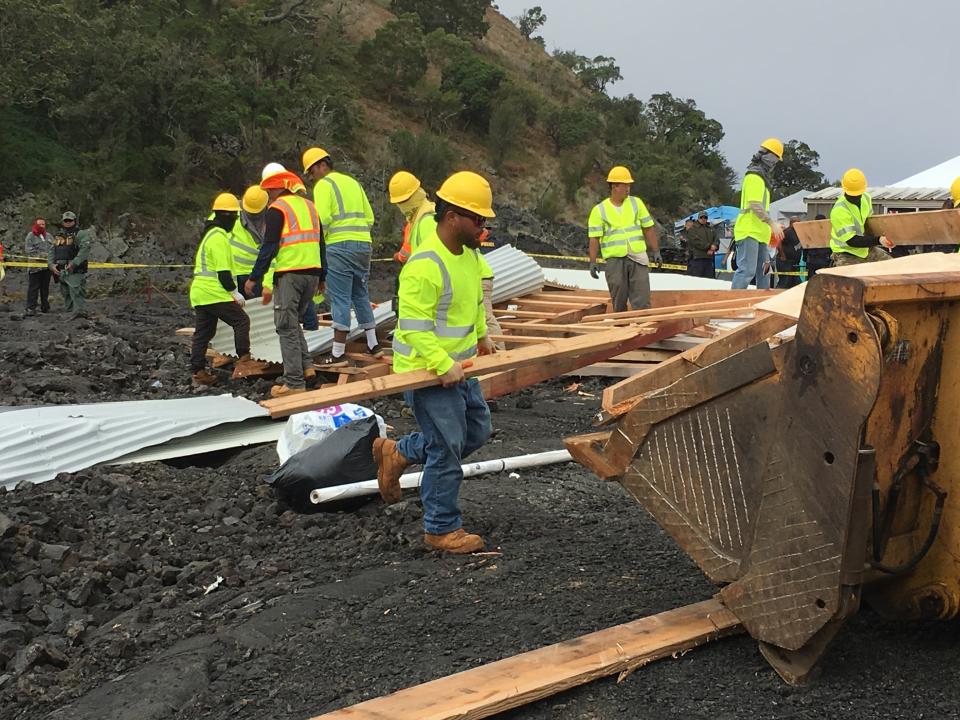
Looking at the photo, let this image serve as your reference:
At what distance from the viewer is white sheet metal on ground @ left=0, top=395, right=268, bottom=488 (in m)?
5.93

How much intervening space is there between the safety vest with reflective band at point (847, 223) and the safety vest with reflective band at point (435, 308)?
5489mm

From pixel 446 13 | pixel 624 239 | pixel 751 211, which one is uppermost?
pixel 446 13

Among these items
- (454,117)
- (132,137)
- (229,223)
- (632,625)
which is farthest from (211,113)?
(632,625)

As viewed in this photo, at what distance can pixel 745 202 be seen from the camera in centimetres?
1012

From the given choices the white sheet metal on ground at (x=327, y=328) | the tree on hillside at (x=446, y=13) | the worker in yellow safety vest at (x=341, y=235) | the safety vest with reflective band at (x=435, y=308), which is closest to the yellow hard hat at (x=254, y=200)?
Result: the worker in yellow safety vest at (x=341, y=235)

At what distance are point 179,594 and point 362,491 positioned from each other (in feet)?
3.94

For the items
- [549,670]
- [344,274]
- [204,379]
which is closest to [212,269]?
[204,379]

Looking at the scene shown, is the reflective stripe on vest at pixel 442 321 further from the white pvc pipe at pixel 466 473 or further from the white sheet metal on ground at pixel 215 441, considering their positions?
the white sheet metal on ground at pixel 215 441

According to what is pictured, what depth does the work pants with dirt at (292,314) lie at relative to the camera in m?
7.88

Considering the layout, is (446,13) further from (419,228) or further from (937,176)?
(419,228)

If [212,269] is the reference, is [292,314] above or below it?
below

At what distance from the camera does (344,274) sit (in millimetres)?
8617

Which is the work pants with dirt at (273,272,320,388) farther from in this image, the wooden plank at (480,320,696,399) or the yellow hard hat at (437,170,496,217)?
the yellow hard hat at (437,170,496,217)

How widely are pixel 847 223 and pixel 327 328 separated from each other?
519 centimetres
